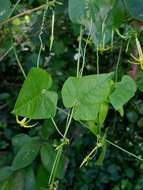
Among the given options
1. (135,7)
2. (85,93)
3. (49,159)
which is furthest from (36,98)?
(49,159)

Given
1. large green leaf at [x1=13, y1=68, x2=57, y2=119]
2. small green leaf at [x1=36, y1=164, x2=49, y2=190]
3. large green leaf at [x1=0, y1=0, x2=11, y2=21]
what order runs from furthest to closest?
small green leaf at [x1=36, y1=164, x2=49, y2=190] → large green leaf at [x1=0, y1=0, x2=11, y2=21] → large green leaf at [x1=13, y1=68, x2=57, y2=119]

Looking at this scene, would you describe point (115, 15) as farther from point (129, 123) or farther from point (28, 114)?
point (129, 123)

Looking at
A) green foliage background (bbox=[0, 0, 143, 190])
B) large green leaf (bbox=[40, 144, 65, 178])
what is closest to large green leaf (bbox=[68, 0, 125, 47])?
green foliage background (bbox=[0, 0, 143, 190])

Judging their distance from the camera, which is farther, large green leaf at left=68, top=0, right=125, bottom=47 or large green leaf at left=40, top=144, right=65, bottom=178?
large green leaf at left=40, top=144, right=65, bottom=178

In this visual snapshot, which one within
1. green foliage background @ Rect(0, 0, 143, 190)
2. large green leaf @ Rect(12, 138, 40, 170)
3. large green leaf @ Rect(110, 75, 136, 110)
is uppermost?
large green leaf @ Rect(110, 75, 136, 110)

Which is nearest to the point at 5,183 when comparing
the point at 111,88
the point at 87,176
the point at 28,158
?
the point at 28,158

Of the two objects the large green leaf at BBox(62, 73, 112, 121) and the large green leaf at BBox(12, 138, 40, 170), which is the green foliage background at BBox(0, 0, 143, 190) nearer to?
the large green leaf at BBox(12, 138, 40, 170)

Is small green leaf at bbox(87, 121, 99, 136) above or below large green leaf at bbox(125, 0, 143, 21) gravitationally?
below

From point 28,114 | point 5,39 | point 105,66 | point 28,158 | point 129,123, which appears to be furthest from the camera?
point 129,123

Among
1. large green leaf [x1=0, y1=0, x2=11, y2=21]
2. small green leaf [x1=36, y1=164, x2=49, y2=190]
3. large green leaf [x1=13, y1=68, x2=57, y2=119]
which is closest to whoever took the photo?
large green leaf [x1=13, y1=68, x2=57, y2=119]
